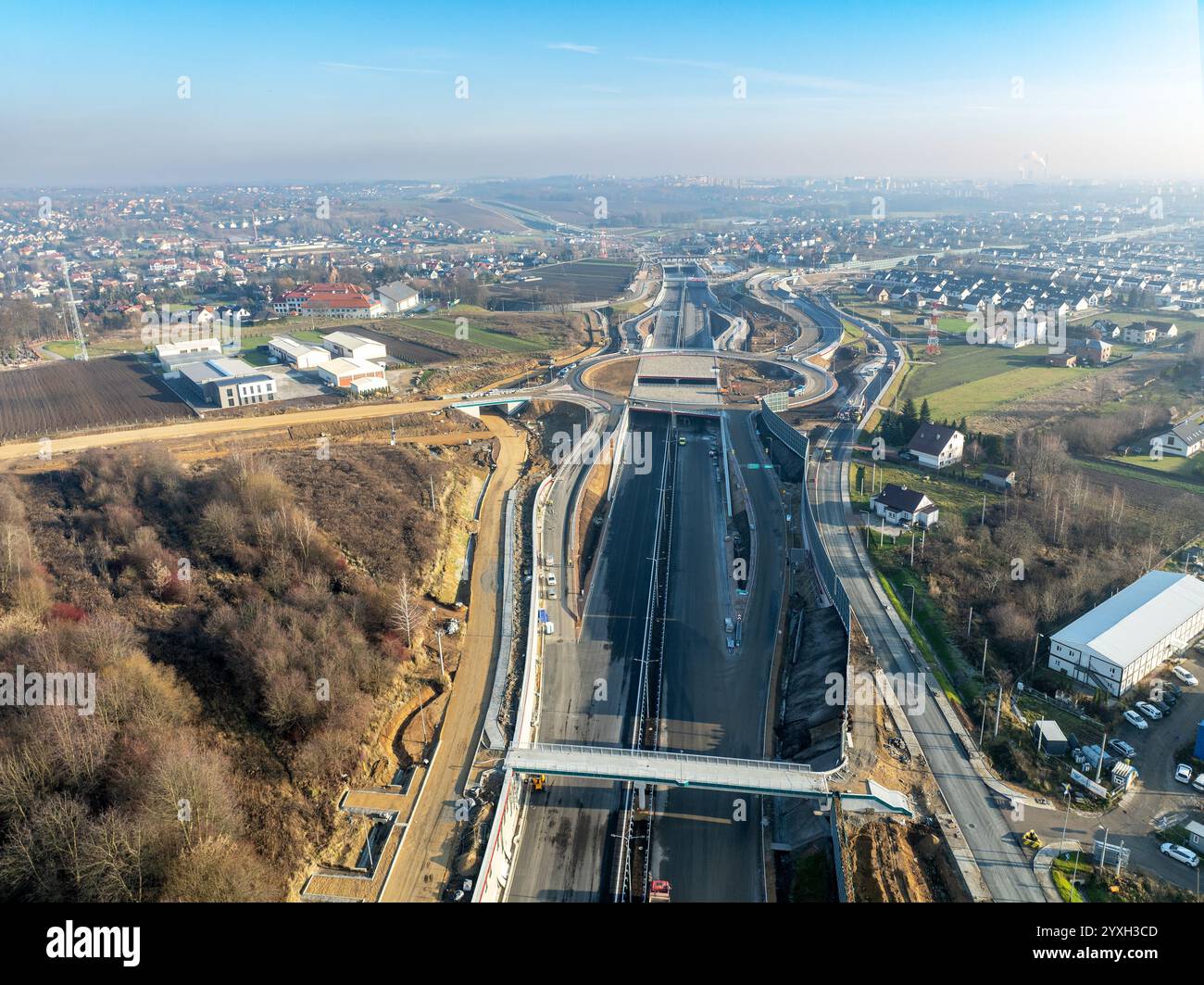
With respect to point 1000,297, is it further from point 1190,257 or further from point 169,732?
point 169,732

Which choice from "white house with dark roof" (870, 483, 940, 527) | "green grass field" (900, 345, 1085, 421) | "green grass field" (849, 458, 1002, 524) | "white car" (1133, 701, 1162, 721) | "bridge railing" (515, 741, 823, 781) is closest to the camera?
"bridge railing" (515, 741, 823, 781)

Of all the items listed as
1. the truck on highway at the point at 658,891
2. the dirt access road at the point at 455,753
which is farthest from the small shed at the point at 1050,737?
the dirt access road at the point at 455,753

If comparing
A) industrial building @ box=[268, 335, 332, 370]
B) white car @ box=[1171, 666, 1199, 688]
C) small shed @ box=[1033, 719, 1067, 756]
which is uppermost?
industrial building @ box=[268, 335, 332, 370]

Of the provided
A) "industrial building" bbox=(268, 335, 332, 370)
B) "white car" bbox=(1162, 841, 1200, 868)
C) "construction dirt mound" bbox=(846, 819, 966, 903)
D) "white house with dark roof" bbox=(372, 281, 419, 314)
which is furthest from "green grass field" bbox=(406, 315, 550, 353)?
"white car" bbox=(1162, 841, 1200, 868)

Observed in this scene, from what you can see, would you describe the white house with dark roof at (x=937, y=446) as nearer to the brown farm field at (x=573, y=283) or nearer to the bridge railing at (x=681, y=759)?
the bridge railing at (x=681, y=759)

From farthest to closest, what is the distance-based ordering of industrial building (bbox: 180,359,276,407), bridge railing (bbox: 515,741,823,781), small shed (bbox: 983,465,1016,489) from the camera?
industrial building (bbox: 180,359,276,407)
small shed (bbox: 983,465,1016,489)
bridge railing (bbox: 515,741,823,781)

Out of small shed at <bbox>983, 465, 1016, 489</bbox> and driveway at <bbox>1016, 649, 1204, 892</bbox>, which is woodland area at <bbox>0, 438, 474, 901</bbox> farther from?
small shed at <bbox>983, 465, 1016, 489</bbox>

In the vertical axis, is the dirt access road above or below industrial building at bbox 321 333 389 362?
below

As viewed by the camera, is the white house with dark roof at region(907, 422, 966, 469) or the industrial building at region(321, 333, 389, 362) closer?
the white house with dark roof at region(907, 422, 966, 469)
